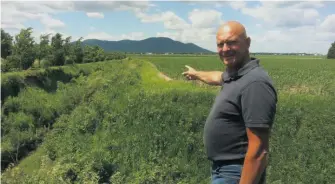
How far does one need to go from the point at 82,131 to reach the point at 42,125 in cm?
583

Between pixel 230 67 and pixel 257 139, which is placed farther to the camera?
pixel 230 67

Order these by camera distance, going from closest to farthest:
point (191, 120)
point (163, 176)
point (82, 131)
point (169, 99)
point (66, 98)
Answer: point (163, 176) < point (191, 120) < point (82, 131) < point (169, 99) < point (66, 98)

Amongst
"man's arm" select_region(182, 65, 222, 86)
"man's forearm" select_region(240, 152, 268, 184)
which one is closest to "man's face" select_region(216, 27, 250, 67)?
"man's forearm" select_region(240, 152, 268, 184)

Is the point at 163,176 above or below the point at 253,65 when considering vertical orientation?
below

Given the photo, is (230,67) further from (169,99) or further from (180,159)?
(169,99)

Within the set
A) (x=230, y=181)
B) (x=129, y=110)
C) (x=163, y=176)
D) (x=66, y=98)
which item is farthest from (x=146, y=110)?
(x=230, y=181)

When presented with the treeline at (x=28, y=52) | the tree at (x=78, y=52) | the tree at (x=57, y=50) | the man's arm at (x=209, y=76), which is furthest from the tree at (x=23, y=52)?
the man's arm at (x=209, y=76)

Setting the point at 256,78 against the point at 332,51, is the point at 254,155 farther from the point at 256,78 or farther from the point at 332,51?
the point at 332,51

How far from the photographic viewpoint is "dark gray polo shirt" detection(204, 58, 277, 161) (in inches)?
99.5

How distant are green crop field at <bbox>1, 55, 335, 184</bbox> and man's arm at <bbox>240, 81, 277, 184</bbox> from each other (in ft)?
19.6

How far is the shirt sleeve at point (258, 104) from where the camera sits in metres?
2.51

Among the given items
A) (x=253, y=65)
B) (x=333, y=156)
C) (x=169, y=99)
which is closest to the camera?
(x=253, y=65)

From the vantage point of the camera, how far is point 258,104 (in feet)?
8.24

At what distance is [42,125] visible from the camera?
70.2ft
